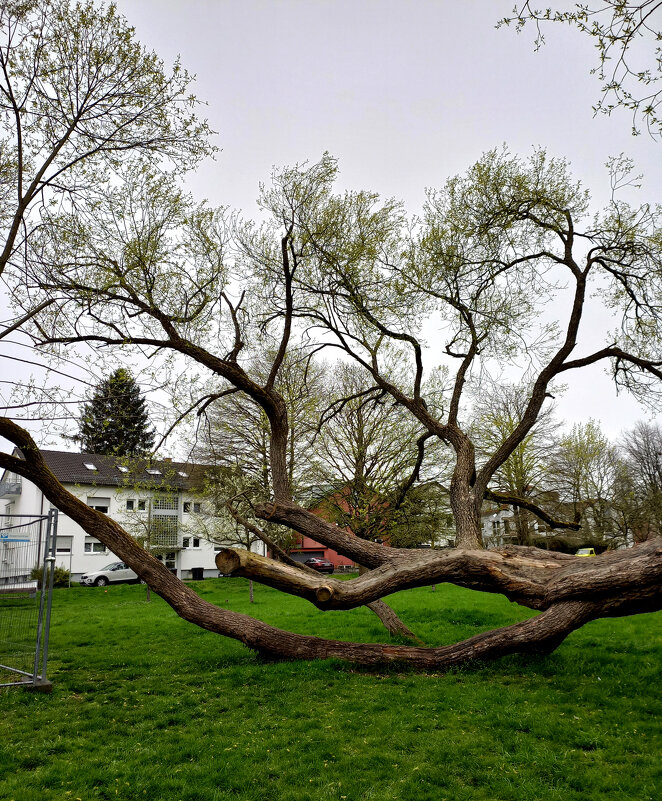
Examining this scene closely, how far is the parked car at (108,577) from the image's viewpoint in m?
32.5

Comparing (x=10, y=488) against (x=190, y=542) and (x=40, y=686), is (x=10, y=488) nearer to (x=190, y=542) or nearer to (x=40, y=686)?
(x=190, y=542)

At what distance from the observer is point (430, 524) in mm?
23469

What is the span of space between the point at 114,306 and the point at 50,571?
181 inches

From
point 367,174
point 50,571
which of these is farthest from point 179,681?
point 367,174

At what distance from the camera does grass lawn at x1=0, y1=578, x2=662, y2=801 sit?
4668mm

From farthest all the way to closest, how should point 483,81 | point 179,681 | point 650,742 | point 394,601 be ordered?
point 394,601 → point 179,681 → point 483,81 → point 650,742

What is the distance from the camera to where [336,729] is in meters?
6.13

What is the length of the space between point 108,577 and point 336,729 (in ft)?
101

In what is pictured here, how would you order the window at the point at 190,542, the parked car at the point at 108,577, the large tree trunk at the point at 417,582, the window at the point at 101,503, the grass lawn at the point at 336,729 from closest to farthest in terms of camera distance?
the grass lawn at the point at 336,729 < the large tree trunk at the point at 417,582 < the parked car at the point at 108,577 < the window at the point at 101,503 < the window at the point at 190,542

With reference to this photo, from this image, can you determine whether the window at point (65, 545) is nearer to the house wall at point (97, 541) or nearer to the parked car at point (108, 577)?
the house wall at point (97, 541)

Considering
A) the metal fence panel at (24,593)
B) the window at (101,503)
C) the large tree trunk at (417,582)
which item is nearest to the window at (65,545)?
the window at (101,503)

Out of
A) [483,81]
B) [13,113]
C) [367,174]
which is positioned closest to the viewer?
[483,81]

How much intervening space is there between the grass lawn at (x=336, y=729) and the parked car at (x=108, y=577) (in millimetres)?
23967

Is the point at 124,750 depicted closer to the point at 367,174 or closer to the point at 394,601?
the point at 367,174
